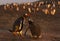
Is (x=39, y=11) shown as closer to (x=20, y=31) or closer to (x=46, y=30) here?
(x=46, y=30)

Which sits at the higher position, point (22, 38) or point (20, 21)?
point (20, 21)

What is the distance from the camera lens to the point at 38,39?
Answer: 244 centimetres

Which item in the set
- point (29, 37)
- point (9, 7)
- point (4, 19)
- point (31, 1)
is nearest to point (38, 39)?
point (29, 37)

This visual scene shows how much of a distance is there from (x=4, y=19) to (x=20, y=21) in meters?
0.79

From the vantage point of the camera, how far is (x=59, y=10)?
11.5 feet

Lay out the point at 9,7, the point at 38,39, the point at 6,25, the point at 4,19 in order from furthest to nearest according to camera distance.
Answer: the point at 9,7 < the point at 4,19 < the point at 6,25 < the point at 38,39

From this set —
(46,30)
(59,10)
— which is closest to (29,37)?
(46,30)

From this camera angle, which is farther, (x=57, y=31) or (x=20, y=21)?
(x=57, y=31)

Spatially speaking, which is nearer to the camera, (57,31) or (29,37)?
(29,37)

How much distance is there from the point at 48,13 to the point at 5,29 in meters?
0.72

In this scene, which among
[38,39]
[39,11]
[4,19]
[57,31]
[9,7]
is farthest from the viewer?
[9,7]

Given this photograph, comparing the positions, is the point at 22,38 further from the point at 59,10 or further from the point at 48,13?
the point at 59,10

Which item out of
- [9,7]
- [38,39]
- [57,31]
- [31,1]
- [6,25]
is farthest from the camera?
[31,1]

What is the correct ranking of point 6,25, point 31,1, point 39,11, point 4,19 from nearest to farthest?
point 6,25 → point 4,19 → point 39,11 → point 31,1
